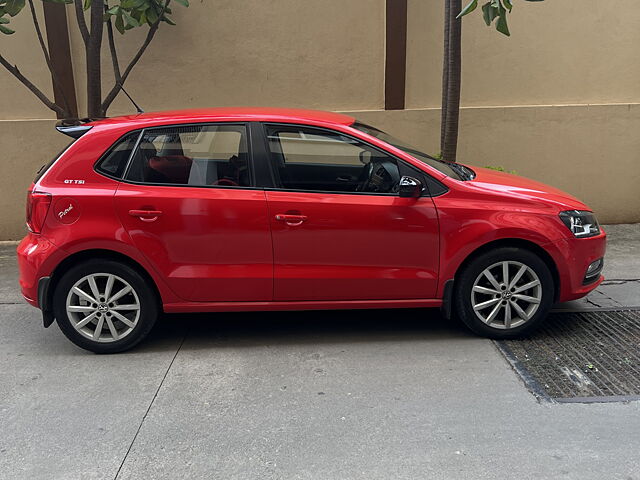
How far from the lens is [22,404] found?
3.53 m

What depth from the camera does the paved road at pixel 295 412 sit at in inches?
113

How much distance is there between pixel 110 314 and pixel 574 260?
3498mm

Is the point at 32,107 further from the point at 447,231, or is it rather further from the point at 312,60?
the point at 447,231

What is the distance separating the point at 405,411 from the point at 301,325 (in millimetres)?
1515

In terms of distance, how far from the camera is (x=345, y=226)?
4027 mm

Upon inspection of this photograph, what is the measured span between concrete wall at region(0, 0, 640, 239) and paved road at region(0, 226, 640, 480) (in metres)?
3.77

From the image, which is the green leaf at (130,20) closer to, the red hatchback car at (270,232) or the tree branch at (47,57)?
the tree branch at (47,57)

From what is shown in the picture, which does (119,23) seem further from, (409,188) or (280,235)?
(409,188)

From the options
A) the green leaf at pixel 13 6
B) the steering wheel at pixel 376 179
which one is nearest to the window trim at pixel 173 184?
the steering wheel at pixel 376 179

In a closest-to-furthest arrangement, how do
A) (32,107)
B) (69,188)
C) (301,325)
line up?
(69,188), (301,325), (32,107)

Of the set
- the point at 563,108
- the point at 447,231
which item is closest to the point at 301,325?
the point at 447,231

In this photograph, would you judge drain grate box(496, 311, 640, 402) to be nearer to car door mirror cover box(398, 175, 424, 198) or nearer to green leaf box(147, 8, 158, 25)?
car door mirror cover box(398, 175, 424, 198)

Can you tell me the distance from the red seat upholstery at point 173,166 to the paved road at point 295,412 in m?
1.32

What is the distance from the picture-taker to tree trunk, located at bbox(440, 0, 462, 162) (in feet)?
19.8
